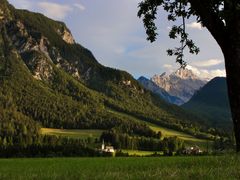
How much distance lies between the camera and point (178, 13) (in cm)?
2175

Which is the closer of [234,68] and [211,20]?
[234,68]

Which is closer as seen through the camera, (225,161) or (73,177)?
(73,177)

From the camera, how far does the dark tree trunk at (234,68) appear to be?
61.9 feet

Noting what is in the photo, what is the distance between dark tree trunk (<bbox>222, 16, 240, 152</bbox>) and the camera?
1888 cm

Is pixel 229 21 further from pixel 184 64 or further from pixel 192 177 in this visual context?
pixel 192 177

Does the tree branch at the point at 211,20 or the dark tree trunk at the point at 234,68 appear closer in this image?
the dark tree trunk at the point at 234,68

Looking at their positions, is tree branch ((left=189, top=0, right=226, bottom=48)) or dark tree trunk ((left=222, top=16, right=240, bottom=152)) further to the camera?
tree branch ((left=189, top=0, right=226, bottom=48))

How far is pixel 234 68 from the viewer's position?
1895 centimetres

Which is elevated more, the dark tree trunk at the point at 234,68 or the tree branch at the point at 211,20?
the tree branch at the point at 211,20

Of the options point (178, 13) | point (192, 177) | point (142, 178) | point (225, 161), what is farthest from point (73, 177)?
point (178, 13)

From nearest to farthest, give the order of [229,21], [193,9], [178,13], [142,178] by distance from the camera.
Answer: [142,178] → [229,21] → [193,9] → [178,13]

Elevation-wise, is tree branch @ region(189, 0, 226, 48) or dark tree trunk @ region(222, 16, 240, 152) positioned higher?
tree branch @ region(189, 0, 226, 48)

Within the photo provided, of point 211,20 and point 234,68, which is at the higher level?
point 211,20

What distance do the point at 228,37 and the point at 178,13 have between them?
11.2 ft
